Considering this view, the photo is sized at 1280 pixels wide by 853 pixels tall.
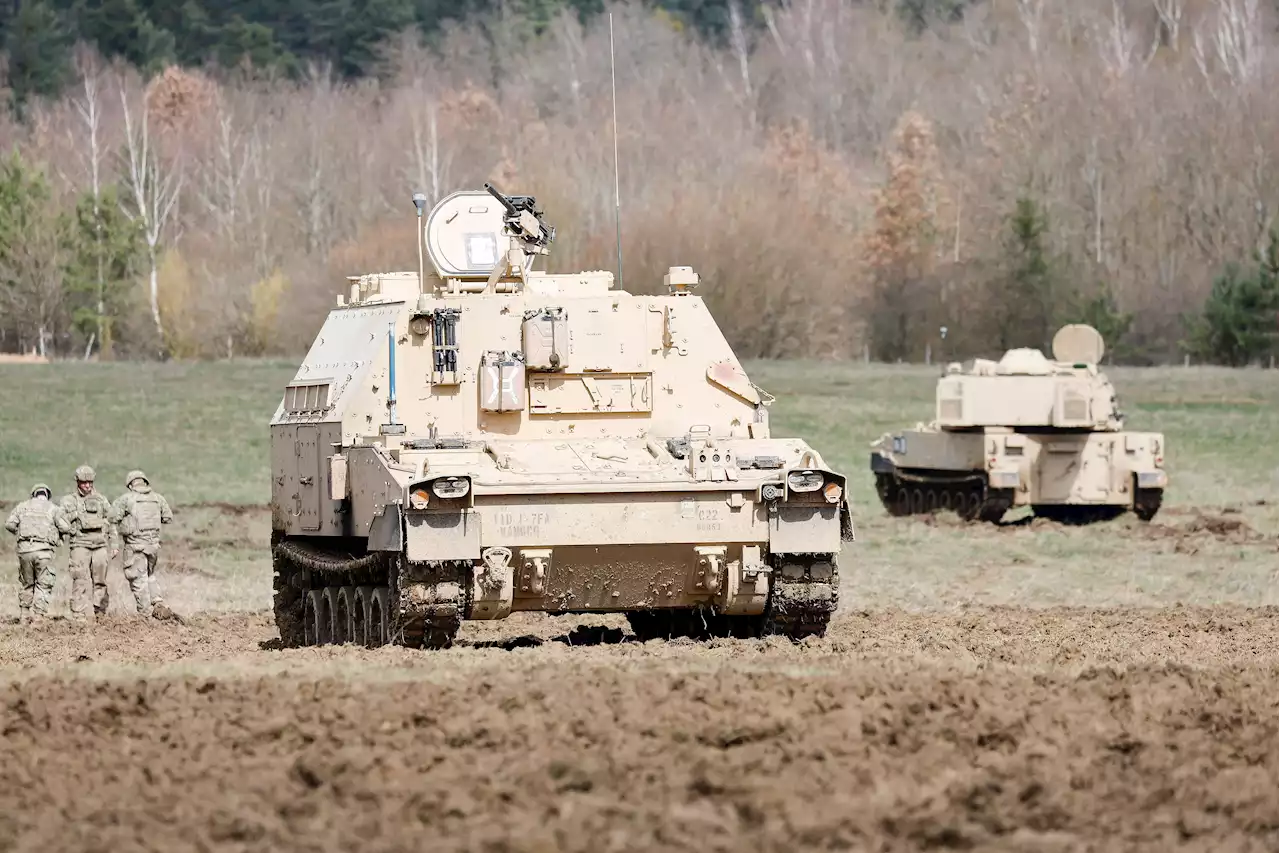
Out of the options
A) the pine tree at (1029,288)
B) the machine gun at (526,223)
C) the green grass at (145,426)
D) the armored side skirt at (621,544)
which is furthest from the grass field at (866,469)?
the pine tree at (1029,288)

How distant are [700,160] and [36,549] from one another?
2636 inches

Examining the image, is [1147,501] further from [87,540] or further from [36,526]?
[36,526]

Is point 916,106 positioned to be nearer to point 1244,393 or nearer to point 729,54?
point 729,54

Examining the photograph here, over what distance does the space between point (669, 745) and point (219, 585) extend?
49.2 ft

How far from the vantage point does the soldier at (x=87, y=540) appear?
20.3 m

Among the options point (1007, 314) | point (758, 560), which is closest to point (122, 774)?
point (758, 560)

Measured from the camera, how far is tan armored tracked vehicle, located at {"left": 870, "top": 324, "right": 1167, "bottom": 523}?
29.8 meters

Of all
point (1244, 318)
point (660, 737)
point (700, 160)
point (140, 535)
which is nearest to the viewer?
point (660, 737)

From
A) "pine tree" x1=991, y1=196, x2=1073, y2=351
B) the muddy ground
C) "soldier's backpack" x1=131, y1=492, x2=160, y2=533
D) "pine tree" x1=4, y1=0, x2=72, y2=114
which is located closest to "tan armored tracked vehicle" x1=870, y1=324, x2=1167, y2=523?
"soldier's backpack" x1=131, y1=492, x2=160, y2=533

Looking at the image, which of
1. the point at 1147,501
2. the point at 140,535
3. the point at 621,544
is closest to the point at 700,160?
the point at 1147,501

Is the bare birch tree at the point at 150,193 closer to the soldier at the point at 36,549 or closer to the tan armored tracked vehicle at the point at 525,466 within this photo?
the soldier at the point at 36,549

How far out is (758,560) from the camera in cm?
1495

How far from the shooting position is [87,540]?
66.8 feet

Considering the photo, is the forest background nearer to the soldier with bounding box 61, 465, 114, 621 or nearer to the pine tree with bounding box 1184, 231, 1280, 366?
the pine tree with bounding box 1184, 231, 1280, 366
